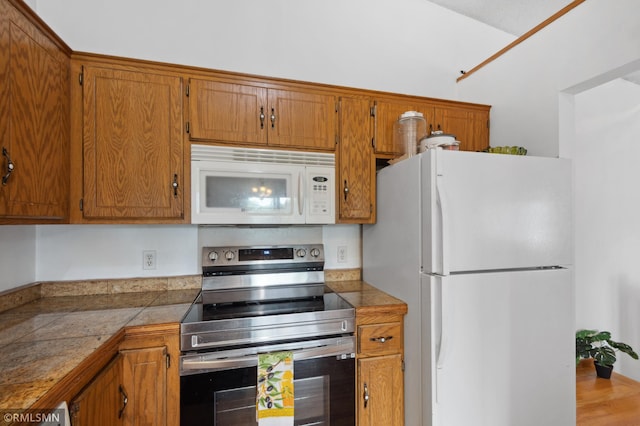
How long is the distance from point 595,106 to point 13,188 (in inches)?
171

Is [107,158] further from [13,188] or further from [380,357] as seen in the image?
[380,357]

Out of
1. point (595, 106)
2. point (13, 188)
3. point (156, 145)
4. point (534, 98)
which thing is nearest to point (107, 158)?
point (156, 145)

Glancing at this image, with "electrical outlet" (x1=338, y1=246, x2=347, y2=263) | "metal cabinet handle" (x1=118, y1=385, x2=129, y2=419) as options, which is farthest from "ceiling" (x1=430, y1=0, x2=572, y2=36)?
"metal cabinet handle" (x1=118, y1=385, x2=129, y2=419)

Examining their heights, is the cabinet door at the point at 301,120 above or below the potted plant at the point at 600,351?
above

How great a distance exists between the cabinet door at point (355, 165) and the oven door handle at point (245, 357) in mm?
739

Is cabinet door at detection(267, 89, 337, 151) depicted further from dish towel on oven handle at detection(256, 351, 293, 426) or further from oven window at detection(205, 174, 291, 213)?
dish towel on oven handle at detection(256, 351, 293, 426)

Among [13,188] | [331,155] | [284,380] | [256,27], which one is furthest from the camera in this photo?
[256,27]

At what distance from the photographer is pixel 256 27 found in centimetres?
196

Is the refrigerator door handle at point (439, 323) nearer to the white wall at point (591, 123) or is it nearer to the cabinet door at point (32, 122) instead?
the white wall at point (591, 123)

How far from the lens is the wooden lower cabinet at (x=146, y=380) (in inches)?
45.4

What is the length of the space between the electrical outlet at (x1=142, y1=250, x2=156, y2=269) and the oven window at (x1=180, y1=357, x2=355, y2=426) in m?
0.83

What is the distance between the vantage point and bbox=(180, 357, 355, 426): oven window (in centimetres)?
124

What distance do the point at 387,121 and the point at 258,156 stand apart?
891 millimetres

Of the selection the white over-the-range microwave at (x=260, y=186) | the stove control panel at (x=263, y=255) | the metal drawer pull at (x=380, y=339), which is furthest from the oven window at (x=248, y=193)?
the metal drawer pull at (x=380, y=339)
